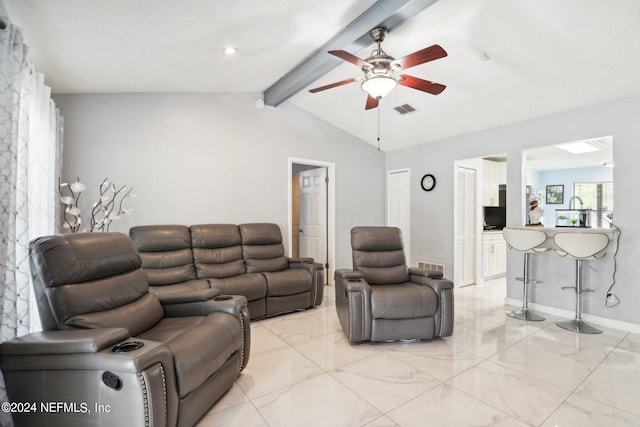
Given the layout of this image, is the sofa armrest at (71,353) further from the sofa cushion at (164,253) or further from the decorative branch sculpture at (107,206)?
the decorative branch sculpture at (107,206)

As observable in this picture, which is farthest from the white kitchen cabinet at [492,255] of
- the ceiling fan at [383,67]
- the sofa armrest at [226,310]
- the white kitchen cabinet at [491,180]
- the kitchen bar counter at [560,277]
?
the sofa armrest at [226,310]

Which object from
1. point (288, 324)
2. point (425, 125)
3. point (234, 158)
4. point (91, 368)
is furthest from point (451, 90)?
point (91, 368)

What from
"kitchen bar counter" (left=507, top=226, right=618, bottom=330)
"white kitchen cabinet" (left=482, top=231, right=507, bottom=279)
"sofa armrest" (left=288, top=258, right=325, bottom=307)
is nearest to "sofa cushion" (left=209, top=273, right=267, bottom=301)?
"sofa armrest" (left=288, top=258, right=325, bottom=307)

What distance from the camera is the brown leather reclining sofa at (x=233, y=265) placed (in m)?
3.34

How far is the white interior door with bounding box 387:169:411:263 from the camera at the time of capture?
5.41m

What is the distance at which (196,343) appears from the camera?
1.71 m

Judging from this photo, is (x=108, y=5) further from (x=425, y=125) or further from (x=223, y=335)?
(x=425, y=125)

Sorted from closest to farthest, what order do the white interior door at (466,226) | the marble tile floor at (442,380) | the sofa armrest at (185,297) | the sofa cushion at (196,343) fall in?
the sofa cushion at (196,343), the marble tile floor at (442,380), the sofa armrest at (185,297), the white interior door at (466,226)

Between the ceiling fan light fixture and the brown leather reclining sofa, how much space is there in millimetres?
2248

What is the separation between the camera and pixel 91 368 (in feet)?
4.70

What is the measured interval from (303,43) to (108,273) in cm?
250

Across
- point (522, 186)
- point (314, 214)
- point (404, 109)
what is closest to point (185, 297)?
point (314, 214)

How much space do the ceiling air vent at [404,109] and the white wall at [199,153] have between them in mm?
1166

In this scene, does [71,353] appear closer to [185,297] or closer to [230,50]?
[185,297]
